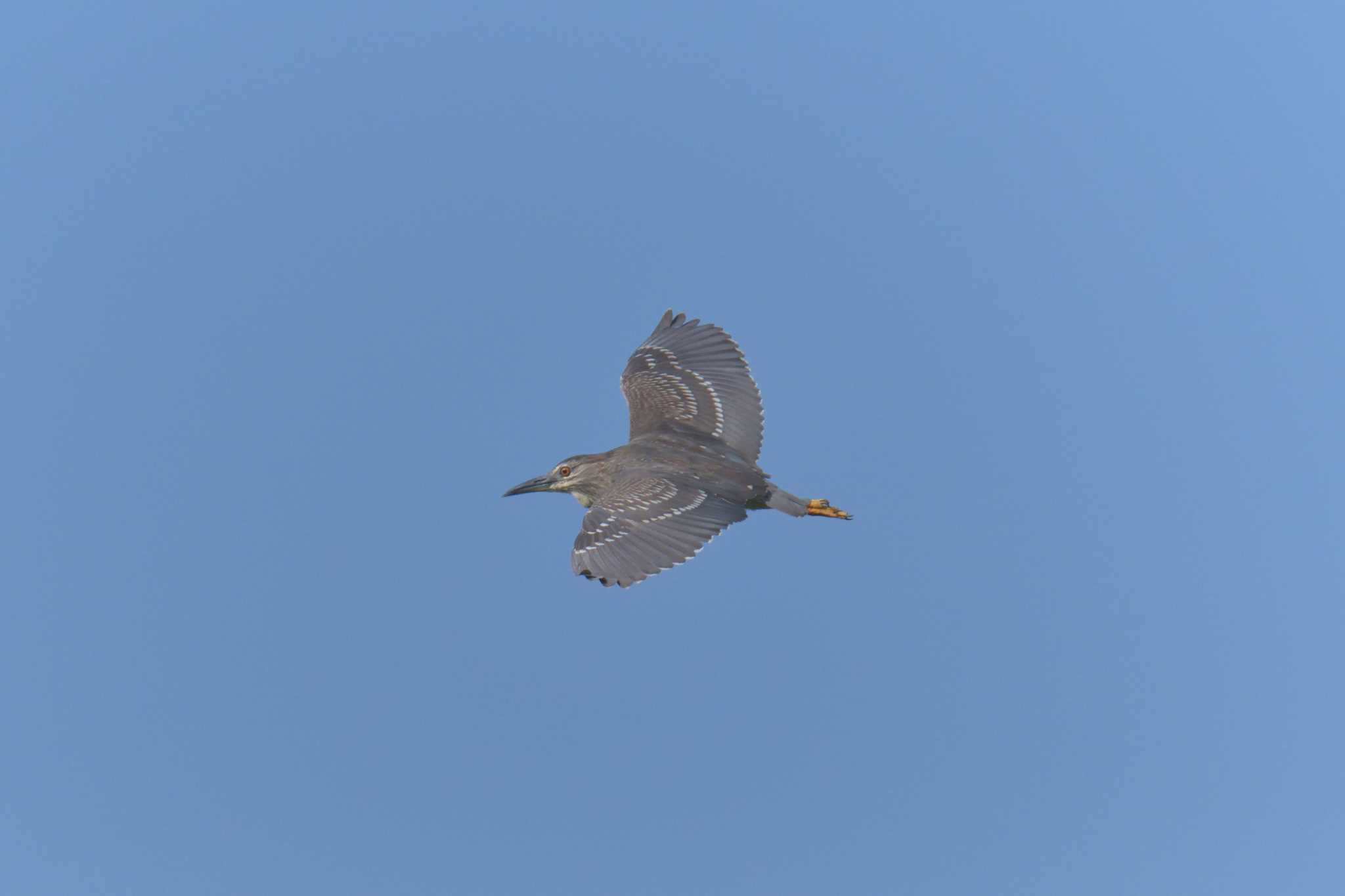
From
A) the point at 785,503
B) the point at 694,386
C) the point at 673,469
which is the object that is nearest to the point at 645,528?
the point at 673,469

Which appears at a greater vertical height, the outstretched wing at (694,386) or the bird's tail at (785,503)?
the outstretched wing at (694,386)

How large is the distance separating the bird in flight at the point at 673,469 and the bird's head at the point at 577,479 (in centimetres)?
1

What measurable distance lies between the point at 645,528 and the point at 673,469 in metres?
1.71

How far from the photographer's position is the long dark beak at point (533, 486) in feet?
59.4

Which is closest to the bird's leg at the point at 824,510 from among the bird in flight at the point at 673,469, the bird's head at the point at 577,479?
the bird in flight at the point at 673,469

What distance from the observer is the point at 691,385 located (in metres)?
19.0

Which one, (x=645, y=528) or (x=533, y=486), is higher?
(x=533, y=486)

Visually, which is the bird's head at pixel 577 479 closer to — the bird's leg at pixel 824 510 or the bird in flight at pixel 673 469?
the bird in flight at pixel 673 469

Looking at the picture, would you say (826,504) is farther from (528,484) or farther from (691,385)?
(528,484)

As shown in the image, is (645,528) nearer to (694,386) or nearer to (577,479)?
(577,479)

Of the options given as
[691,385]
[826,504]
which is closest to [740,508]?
[826,504]

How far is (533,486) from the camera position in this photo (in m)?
18.2

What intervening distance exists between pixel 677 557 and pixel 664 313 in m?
5.95

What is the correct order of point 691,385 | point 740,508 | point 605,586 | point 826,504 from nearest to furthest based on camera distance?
1. point 605,586
2. point 740,508
3. point 826,504
4. point 691,385
